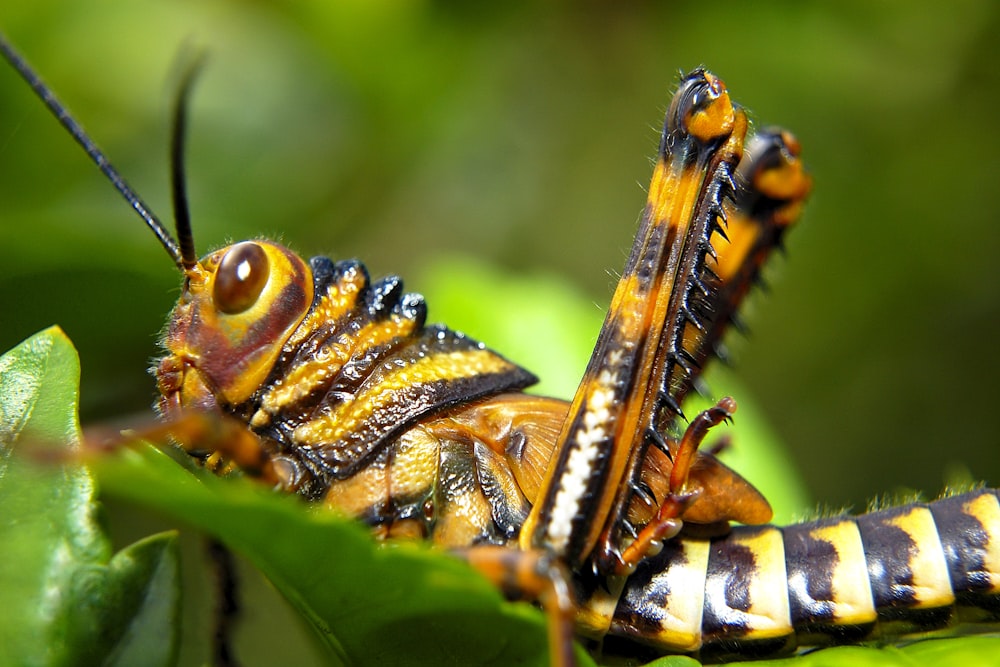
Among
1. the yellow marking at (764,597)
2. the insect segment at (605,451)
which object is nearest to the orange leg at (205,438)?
the insect segment at (605,451)

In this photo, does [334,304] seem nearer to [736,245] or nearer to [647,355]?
[647,355]

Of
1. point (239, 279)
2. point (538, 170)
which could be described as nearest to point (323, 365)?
point (239, 279)

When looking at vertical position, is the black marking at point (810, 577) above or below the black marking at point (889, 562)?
below

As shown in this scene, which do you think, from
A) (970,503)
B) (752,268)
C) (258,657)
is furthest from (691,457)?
(258,657)

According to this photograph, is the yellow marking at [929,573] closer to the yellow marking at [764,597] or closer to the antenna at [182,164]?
the yellow marking at [764,597]

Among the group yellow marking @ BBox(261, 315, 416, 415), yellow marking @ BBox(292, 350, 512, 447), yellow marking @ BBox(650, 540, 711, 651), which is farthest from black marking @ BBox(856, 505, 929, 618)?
yellow marking @ BBox(261, 315, 416, 415)

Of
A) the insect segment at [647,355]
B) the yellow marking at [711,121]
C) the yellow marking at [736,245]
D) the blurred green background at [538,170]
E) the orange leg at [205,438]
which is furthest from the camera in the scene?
the blurred green background at [538,170]

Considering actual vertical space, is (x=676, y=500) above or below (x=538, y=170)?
below

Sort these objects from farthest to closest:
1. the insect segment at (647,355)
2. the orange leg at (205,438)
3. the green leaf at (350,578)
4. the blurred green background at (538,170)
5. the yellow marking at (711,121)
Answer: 1. the blurred green background at (538,170)
2. the yellow marking at (711,121)
3. the insect segment at (647,355)
4. the orange leg at (205,438)
5. the green leaf at (350,578)

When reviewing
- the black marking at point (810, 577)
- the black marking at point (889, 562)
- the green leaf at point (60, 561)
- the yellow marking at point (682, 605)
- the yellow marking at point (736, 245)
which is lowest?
the green leaf at point (60, 561)
